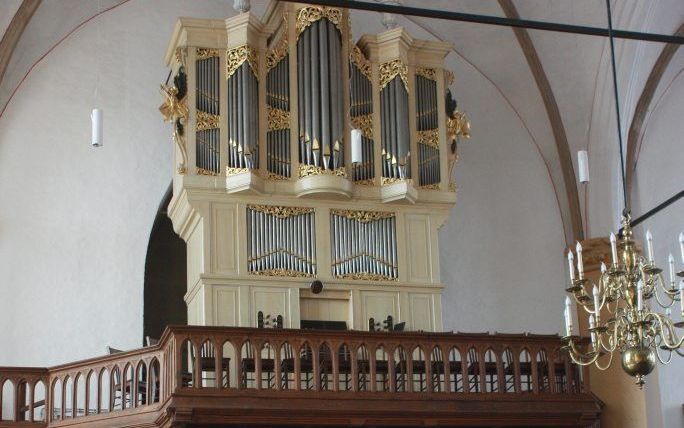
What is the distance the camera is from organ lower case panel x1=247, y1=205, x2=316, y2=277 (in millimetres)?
18688

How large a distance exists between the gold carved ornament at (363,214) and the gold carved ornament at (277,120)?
4.77 ft

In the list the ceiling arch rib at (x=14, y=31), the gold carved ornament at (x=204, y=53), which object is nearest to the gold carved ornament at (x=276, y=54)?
the gold carved ornament at (x=204, y=53)

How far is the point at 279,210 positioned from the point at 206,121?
1.67 meters

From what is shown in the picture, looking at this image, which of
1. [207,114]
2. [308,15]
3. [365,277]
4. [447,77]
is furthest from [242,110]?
[447,77]

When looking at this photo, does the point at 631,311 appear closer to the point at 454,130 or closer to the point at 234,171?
the point at 234,171

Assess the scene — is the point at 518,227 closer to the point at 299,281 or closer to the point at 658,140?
the point at 658,140

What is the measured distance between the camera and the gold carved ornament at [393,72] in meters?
19.9

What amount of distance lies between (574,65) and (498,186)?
98.6 inches

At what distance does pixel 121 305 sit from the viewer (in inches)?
809

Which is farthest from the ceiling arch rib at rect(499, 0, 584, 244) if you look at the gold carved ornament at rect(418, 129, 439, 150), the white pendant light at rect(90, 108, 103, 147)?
the white pendant light at rect(90, 108, 103, 147)

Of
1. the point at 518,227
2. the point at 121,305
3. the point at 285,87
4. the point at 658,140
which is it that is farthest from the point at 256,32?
the point at 658,140

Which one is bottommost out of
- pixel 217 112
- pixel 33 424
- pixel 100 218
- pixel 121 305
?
pixel 33 424

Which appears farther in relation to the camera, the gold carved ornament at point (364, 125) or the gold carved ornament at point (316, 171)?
the gold carved ornament at point (364, 125)

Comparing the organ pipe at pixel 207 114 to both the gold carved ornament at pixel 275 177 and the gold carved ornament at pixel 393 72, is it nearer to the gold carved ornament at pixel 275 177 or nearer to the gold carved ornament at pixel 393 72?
the gold carved ornament at pixel 275 177
